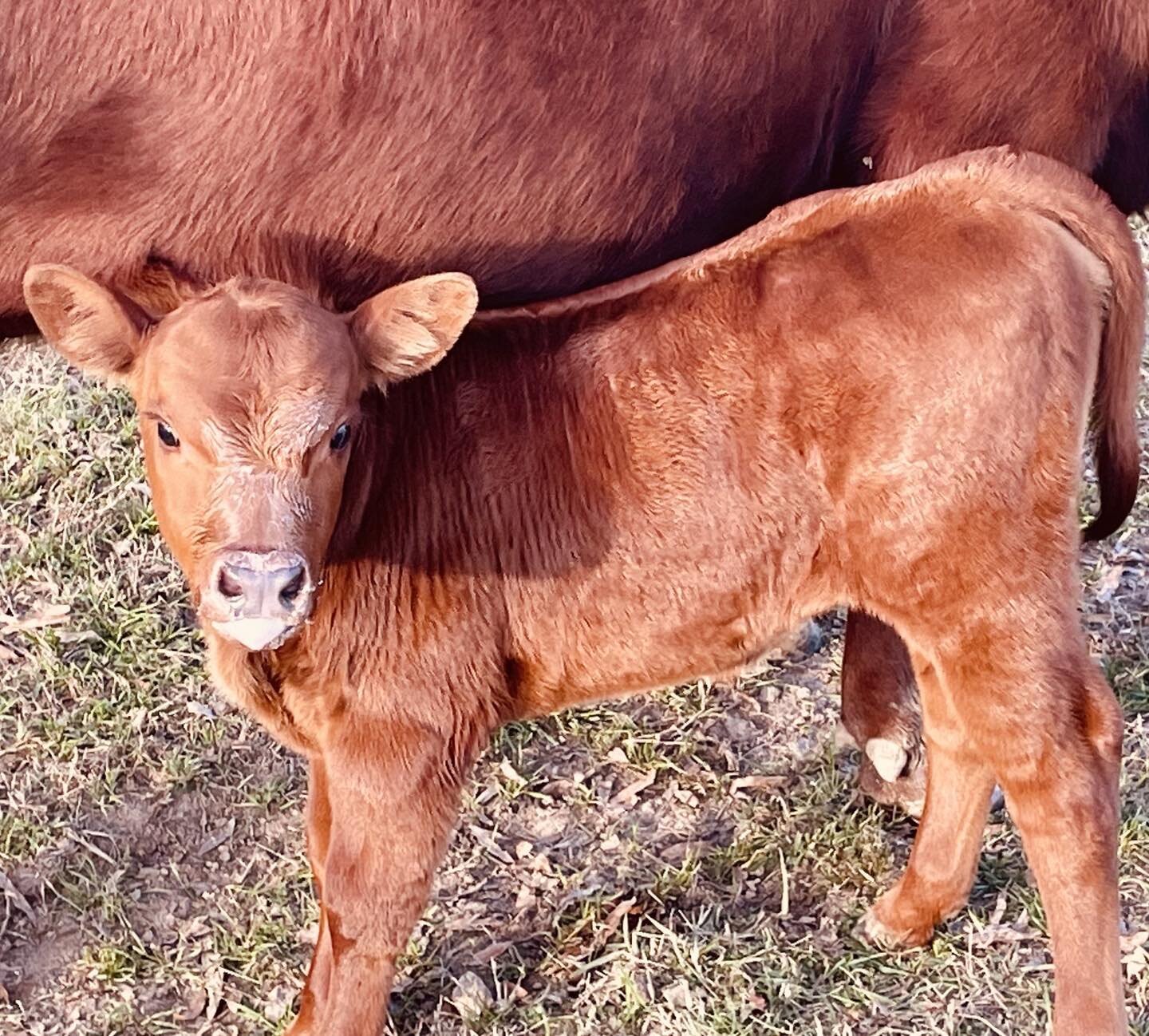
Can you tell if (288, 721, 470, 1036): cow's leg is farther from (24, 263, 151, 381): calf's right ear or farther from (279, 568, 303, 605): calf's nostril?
(24, 263, 151, 381): calf's right ear

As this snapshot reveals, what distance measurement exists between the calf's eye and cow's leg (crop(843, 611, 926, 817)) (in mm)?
1699

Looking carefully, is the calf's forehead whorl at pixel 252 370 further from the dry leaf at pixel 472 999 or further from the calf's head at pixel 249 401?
the dry leaf at pixel 472 999

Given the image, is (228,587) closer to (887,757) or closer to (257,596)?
(257,596)

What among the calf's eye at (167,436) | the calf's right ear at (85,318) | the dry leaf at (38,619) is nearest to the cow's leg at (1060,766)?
the calf's eye at (167,436)

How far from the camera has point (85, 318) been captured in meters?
2.28

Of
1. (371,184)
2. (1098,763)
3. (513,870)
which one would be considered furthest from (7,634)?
(1098,763)

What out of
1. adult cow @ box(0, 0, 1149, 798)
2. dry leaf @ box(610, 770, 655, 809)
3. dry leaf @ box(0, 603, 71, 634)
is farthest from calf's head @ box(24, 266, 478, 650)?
dry leaf @ box(0, 603, 71, 634)

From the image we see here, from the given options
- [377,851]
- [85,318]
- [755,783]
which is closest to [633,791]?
[755,783]

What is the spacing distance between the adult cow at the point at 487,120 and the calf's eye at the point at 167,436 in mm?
360

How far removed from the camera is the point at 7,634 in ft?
12.9

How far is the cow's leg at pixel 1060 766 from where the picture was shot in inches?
101

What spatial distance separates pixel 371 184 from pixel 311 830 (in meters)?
1.27

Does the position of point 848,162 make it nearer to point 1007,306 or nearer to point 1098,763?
point 1007,306

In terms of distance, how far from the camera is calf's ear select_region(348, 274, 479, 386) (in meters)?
2.30
